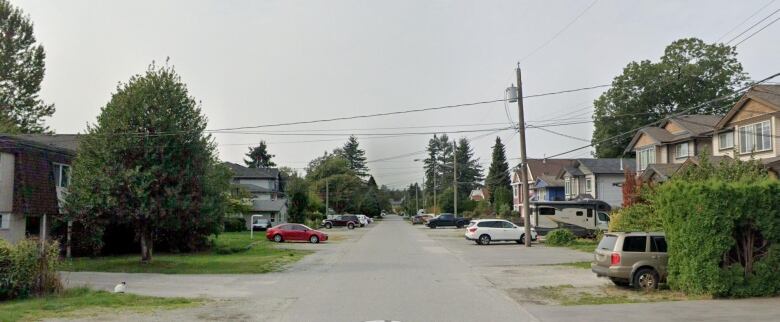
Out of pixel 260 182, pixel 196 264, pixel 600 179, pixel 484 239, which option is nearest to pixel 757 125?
pixel 484 239

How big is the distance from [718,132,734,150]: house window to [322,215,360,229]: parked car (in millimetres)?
44560

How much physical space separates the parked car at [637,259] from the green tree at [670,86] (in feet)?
165

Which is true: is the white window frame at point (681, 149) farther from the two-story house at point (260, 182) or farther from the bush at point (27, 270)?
the two-story house at point (260, 182)

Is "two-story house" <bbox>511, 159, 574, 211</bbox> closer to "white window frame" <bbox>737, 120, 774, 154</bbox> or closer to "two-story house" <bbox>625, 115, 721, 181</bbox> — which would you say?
"two-story house" <bbox>625, 115, 721, 181</bbox>

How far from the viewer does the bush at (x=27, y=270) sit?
15.1 metres

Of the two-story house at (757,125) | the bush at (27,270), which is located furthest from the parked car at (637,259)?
the two-story house at (757,125)

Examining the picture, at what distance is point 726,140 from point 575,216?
1046 centimetres

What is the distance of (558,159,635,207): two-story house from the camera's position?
59875 mm

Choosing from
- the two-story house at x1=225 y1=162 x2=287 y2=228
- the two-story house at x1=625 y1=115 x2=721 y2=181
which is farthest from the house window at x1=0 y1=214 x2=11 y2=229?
the two-story house at x1=225 y1=162 x2=287 y2=228

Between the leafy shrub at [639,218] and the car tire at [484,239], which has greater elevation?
the leafy shrub at [639,218]

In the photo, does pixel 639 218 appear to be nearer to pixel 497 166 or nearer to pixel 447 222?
pixel 447 222

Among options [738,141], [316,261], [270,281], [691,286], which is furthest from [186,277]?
[738,141]

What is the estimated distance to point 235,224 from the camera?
195 ft

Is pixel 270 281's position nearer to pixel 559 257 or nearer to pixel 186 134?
Result: pixel 186 134
